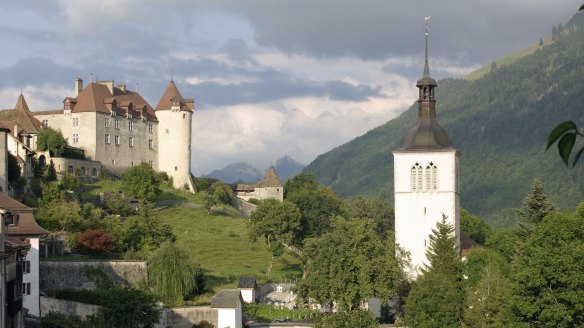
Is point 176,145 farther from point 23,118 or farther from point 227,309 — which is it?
point 227,309

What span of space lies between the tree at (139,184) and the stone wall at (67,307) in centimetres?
4377

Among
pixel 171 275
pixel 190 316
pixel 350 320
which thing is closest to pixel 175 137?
pixel 171 275

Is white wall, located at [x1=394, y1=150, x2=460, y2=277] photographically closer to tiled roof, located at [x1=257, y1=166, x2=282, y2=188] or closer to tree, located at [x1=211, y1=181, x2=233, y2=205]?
tree, located at [x1=211, y1=181, x2=233, y2=205]

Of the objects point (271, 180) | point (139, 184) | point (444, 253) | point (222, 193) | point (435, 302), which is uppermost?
point (271, 180)

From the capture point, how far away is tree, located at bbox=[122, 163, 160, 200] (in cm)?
9581

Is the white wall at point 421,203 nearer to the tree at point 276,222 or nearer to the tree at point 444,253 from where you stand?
the tree at point 444,253

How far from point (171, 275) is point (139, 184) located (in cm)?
3852

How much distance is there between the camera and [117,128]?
10912 cm

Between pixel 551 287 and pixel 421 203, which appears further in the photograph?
pixel 421 203

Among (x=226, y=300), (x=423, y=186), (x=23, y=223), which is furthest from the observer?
(x=423, y=186)

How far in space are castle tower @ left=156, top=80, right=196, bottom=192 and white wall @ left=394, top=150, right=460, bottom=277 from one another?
163 ft

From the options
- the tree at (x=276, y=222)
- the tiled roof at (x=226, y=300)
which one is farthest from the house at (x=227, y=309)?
the tree at (x=276, y=222)

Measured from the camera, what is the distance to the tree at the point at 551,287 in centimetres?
4100

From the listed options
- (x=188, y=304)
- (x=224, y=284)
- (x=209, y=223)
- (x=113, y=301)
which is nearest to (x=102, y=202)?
(x=209, y=223)
